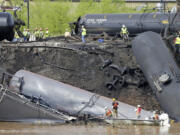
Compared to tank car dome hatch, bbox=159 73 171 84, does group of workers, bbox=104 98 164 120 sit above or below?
below

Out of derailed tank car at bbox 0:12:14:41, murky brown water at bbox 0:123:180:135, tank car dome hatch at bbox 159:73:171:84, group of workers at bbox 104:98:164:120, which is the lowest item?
murky brown water at bbox 0:123:180:135

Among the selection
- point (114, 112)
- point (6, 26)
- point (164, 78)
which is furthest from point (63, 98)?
point (6, 26)

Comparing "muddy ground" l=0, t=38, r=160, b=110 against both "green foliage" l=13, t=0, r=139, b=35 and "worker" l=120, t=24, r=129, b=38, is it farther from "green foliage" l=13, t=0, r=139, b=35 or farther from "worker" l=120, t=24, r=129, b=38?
"green foliage" l=13, t=0, r=139, b=35

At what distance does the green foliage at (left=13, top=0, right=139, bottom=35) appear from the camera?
169 feet

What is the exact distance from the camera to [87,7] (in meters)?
Answer: 54.2

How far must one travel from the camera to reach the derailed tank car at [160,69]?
23763mm

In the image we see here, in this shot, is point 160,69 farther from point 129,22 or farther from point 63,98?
point 129,22

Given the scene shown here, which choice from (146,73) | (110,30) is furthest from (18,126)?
(110,30)

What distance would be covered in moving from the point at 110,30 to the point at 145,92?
986 centimetres

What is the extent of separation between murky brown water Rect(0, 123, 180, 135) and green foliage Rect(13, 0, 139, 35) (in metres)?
29.1

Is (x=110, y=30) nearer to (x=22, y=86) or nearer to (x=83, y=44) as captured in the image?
(x=83, y=44)

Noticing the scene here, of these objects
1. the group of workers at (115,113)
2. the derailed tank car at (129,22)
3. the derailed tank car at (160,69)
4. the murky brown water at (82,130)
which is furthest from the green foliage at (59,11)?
the murky brown water at (82,130)

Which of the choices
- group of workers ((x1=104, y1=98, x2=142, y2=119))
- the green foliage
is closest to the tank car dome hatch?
group of workers ((x1=104, y1=98, x2=142, y2=119))

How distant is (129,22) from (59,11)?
1773 cm
